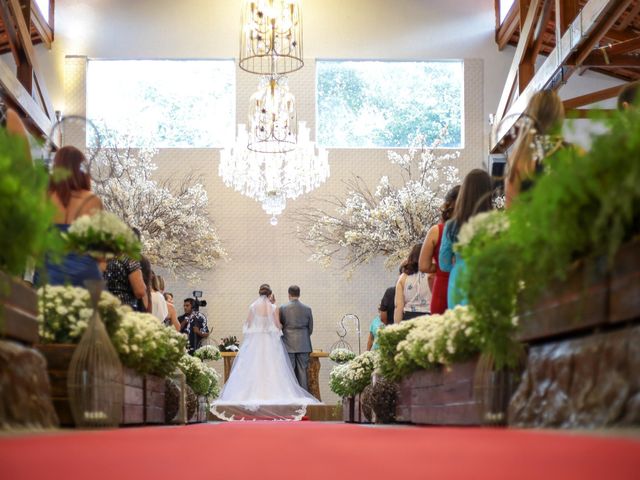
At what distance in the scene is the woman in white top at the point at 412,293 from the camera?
7.25 meters

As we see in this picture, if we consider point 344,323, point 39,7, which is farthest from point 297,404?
point 39,7

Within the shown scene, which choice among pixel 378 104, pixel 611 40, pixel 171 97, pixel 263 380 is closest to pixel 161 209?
pixel 171 97

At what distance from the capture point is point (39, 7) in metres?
15.7

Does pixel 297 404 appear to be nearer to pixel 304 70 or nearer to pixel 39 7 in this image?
pixel 304 70

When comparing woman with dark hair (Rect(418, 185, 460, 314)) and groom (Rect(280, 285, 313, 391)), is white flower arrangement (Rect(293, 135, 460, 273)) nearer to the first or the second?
groom (Rect(280, 285, 313, 391))

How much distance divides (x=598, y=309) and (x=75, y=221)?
2401mm

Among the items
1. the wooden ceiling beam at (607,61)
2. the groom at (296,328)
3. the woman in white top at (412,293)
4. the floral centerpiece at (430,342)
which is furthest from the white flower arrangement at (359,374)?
the groom at (296,328)

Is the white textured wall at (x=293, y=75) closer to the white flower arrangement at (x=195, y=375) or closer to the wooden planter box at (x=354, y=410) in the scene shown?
the wooden planter box at (x=354, y=410)

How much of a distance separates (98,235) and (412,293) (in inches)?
136

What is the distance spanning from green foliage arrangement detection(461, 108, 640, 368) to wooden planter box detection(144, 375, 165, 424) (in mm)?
2386

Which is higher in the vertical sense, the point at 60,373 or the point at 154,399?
the point at 60,373

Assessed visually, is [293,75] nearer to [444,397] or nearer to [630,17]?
[630,17]

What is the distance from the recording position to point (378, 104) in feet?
54.8

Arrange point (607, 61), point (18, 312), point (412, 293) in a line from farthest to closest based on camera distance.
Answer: point (607, 61)
point (412, 293)
point (18, 312)
